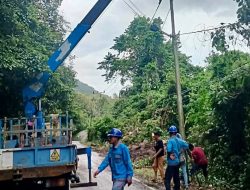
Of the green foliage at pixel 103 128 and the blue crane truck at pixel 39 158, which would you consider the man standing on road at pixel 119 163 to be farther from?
the green foliage at pixel 103 128

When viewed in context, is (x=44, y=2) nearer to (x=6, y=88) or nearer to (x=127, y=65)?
(x=127, y=65)

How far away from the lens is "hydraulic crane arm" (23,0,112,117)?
1389cm

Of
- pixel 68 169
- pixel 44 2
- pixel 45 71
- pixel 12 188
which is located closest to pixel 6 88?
pixel 45 71

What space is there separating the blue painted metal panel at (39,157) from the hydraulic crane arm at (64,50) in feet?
17.0

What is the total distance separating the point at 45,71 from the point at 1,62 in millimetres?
2145

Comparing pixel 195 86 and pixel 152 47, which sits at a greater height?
pixel 152 47

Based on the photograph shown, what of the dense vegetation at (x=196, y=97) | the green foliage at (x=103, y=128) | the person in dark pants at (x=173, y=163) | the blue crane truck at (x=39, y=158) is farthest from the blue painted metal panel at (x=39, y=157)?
the green foliage at (x=103, y=128)

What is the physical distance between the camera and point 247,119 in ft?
36.6

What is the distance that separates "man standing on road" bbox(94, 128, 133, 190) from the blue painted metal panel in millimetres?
1923

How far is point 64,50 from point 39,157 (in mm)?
6153

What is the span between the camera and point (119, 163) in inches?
282

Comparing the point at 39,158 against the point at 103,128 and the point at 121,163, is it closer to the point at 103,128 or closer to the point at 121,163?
the point at 121,163

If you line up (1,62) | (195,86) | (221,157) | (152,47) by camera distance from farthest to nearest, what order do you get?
(152,47) < (195,86) < (1,62) < (221,157)

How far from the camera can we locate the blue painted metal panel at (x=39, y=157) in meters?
8.62
